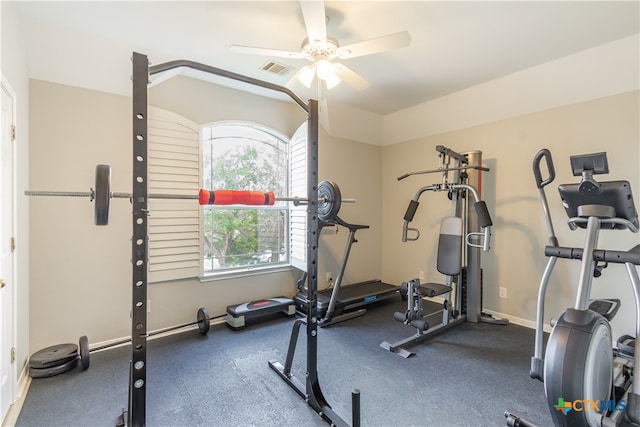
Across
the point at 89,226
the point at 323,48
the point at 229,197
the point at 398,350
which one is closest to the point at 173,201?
the point at 89,226

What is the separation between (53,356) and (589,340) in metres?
3.63

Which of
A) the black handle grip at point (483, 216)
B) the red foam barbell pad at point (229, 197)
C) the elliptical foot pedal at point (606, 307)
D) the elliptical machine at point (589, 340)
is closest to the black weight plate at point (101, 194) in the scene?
the red foam barbell pad at point (229, 197)

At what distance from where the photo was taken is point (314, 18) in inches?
73.0

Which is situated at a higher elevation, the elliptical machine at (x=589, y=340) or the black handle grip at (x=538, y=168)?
the black handle grip at (x=538, y=168)

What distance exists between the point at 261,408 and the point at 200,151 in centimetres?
253

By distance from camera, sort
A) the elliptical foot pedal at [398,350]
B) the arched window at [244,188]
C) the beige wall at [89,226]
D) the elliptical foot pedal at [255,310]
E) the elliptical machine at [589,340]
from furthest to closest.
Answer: the arched window at [244,188] → the elliptical foot pedal at [255,310] → the elliptical foot pedal at [398,350] → the beige wall at [89,226] → the elliptical machine at [589,340]

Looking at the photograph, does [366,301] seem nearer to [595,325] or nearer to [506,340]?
[506,340]

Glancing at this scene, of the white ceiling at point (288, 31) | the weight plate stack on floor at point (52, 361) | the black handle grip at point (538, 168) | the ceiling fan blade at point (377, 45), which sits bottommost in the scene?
the weight plate stack on floor at point (52, 361)

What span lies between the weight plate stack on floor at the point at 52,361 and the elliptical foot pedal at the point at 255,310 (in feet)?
4.31

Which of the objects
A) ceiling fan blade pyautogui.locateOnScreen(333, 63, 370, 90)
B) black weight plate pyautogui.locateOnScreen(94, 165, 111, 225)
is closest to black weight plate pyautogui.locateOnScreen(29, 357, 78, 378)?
black weight plate pyautogui.locateOnScreen(94, 165, 111, 225)

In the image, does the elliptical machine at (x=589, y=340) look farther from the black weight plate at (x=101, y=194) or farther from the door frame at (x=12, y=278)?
→ the door frame at (x=12, y=278)

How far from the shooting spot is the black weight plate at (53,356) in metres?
2.26

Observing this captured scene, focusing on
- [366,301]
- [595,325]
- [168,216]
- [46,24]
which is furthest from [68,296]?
[595,325]

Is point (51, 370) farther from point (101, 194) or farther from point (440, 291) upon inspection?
point (440, 291)
